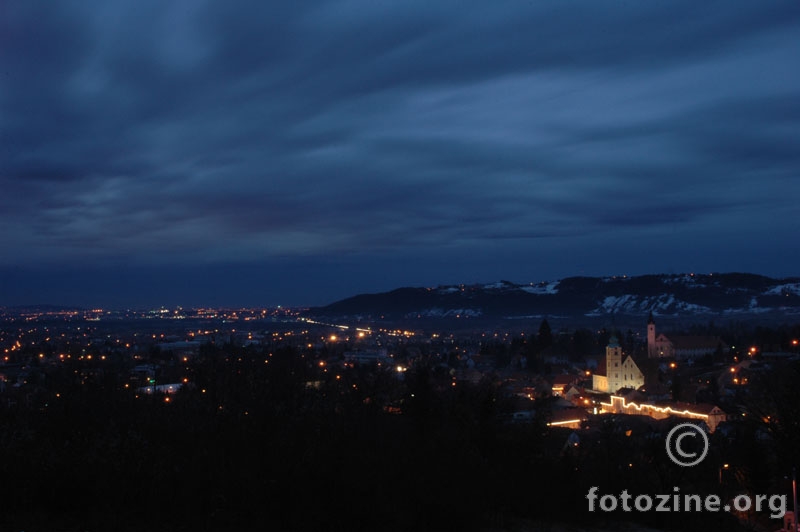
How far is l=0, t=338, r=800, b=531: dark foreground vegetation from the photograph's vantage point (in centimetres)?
796

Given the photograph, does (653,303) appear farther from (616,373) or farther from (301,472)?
(301,472)

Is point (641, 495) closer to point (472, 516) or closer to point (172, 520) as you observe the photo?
point (472, 516)

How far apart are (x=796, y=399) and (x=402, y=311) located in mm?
181701

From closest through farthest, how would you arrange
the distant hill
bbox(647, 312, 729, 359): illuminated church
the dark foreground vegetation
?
1. the dark foreground vegetation
2. bbox(647, 312, 729, 359): illuminated church
3. the distant hill

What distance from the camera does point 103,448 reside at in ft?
29.3

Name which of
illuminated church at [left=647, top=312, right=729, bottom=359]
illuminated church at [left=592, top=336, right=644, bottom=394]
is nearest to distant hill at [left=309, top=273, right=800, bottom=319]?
illuminated church at [left=647, top=312, right=729, bottom=359]

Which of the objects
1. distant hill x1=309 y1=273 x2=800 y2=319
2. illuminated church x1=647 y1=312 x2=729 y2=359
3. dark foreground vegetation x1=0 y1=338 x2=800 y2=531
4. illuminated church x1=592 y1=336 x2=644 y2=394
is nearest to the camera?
dark foreground vegetation x1=0 y1=338 x2=800 y2=531

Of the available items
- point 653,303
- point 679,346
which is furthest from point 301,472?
point 653,303

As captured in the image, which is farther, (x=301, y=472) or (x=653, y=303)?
(x=653, y=303)

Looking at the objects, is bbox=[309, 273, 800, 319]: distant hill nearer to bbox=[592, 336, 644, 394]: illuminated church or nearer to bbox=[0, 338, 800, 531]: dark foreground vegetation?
bbox=[592, 336, 644, 394]: illuminated church

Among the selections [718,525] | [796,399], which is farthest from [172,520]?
[796,399]

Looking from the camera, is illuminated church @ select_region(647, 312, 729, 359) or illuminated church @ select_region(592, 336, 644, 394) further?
illuminated church @ select_region(647, 312, 729, 359)

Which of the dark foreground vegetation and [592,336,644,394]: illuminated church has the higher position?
the dark foreground vegetation

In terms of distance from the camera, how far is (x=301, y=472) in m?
8.49
